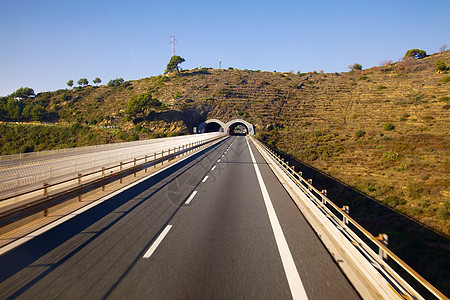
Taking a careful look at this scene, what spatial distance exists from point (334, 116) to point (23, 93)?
150 meters

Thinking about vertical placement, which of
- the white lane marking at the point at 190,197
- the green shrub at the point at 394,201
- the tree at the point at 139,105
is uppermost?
the tree at the point at 139,105

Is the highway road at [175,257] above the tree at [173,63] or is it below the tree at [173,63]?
below

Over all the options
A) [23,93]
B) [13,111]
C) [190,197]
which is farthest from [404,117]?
[23,93]

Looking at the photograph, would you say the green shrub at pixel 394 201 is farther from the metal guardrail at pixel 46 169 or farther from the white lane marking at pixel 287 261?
the metal guardrail at pixel 46 169

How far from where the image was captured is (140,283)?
401 centimetres

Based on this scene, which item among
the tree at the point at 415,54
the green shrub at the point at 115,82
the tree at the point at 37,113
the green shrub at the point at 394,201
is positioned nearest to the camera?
the green shrub at the point at 394,201

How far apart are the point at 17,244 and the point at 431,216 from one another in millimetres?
24267

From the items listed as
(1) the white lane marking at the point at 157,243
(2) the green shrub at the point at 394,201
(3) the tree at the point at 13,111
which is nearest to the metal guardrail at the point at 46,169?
(1) the white lane marking at the point at 157,243

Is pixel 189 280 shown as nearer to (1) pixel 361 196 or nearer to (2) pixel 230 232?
(2) pixel 230 232

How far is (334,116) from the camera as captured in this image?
8331cm

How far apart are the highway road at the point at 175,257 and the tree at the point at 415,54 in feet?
523

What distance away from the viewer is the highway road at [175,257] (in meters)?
3.86

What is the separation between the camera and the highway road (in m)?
3.86

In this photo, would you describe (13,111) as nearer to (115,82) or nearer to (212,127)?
(115,82)
